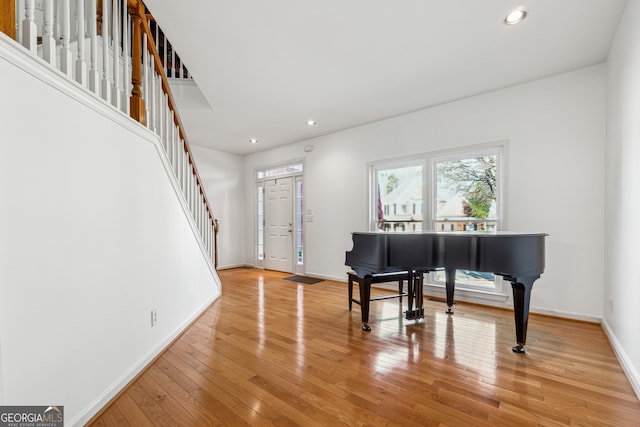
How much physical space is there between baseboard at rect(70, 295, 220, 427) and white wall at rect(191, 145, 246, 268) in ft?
12.2

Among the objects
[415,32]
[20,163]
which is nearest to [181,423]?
[20,163]

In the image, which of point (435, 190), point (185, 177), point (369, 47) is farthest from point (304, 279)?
point (369, 47)

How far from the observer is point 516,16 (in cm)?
227

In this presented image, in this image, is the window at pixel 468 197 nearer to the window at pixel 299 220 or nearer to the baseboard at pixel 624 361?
the baseboard at pixel 624 361

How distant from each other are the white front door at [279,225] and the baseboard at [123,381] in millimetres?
3346

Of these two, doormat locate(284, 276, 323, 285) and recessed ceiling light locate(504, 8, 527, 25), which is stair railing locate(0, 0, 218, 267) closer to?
doormat locate(284, 276, 323, 285)

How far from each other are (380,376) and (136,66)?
3.08 metres

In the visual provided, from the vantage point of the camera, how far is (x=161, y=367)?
2203 mm

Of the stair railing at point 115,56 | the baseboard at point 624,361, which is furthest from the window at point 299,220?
the baseboard at point 624,361

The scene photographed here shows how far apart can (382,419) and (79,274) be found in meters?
1.87

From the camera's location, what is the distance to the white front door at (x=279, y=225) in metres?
6.17

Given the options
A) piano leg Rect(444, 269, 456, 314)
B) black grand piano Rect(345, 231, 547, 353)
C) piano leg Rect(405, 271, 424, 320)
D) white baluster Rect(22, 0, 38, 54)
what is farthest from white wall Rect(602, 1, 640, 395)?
white baluster Rect(22, 0, 38, 54)

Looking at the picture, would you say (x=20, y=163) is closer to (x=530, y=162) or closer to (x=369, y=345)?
(x=369, y=345)

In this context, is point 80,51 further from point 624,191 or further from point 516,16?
point 624,191
